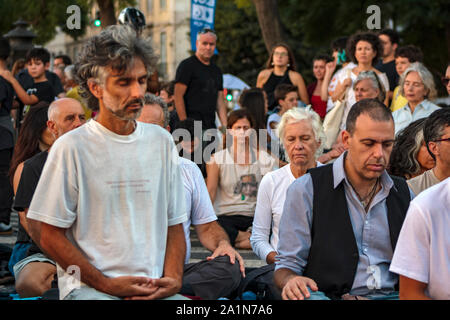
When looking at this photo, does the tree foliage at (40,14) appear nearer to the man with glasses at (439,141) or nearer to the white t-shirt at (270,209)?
the white t-shirt at (270,209)

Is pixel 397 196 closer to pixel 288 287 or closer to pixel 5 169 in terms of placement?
pixel 288 287

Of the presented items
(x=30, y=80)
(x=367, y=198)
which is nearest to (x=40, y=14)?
(x=30, y=80)

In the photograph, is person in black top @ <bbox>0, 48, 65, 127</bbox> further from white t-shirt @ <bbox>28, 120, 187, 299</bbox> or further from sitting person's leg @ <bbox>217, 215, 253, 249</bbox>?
white t-shirt @ <bbox>28, 120, 187, 299</bbox>

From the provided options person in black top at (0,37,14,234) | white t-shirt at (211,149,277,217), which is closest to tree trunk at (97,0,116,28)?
person in black top at (0,37,14,234)

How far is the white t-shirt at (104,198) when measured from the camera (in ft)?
12.3

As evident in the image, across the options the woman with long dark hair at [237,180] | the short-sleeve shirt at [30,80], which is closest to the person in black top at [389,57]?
the woman with long dark hair at [237,180]

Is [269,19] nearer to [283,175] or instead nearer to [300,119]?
[300,119]

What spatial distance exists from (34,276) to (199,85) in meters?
5.12

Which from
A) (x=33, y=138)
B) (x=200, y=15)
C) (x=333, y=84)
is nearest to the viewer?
(x=33, y=138)

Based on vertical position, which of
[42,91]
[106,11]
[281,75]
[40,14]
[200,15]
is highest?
[40,14]

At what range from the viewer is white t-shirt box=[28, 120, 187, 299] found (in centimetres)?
376

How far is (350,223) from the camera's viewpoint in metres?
4.33

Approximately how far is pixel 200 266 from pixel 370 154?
1.82 m

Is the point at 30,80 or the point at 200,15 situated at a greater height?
the point at 200,15
